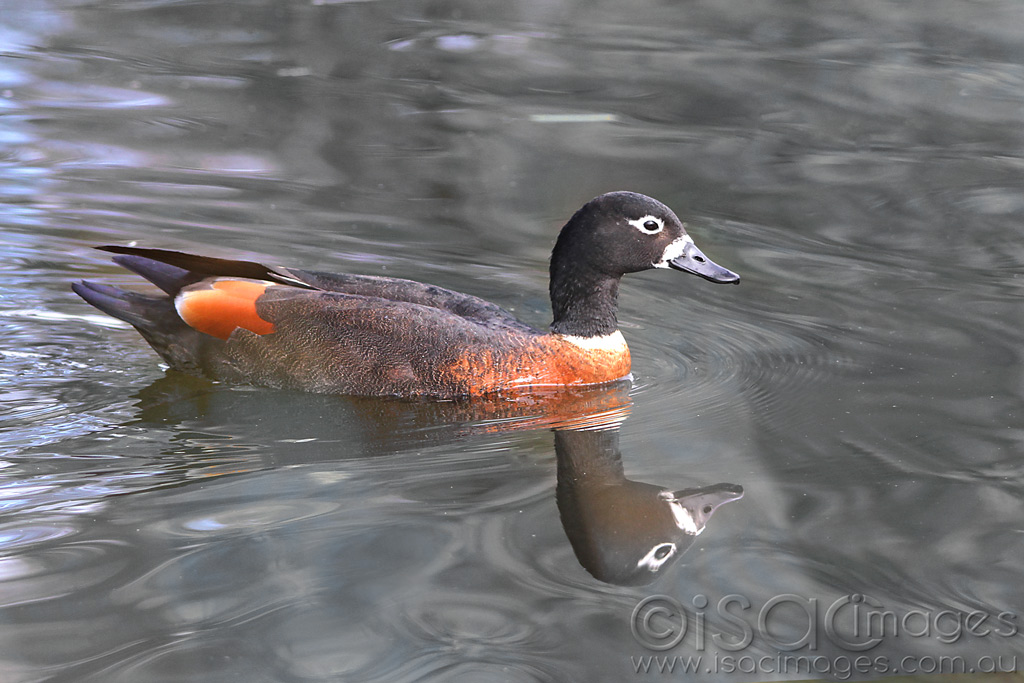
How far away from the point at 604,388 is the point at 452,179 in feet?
11.5

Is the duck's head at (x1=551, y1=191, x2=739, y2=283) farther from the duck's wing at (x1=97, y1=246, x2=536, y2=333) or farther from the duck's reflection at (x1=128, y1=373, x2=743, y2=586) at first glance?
the duck's reflection at (x1=128, y1=373, x2=743, y2=586)

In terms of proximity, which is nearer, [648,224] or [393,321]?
[393,321]

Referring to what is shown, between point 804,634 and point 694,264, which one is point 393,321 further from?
point 804,634

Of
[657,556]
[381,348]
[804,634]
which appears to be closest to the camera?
[804,634]

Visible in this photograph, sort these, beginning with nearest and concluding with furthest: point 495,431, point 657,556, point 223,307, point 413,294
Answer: point 657,556
point 495,431
point 223,307
point 413,294

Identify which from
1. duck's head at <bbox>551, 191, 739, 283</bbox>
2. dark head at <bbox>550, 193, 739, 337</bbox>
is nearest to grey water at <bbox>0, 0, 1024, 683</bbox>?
dark head at <bbox>550, 193, 739, 337</bbox>

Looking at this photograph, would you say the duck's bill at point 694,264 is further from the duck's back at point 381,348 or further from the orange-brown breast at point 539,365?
Result: the duck's back at point 381,348

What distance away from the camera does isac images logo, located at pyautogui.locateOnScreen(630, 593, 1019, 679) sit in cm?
396

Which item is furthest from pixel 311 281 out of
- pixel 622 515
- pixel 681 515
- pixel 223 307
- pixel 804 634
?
pixel 804 634

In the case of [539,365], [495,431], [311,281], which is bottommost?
[495,431]

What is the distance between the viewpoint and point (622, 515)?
191 inches

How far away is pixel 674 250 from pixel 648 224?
208 millimetres

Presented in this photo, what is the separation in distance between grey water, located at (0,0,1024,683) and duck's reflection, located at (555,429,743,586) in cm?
2

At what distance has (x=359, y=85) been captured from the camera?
11.4m
